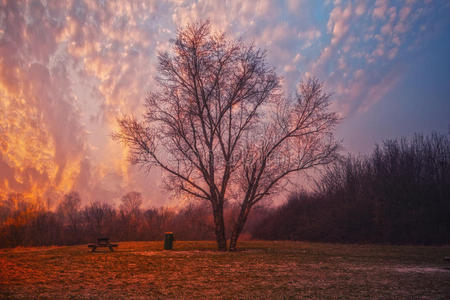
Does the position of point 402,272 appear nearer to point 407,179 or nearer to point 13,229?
point 407,179

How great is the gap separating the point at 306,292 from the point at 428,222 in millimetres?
21353

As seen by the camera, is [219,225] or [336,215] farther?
[336,215]

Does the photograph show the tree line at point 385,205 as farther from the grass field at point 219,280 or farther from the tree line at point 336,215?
the grass field at point 219,280

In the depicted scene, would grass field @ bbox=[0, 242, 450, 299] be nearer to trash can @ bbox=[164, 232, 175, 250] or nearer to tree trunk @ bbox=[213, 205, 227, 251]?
tree trunk @ bbox=[213, 205, 227, 251]

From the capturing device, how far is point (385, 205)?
27.2 meters

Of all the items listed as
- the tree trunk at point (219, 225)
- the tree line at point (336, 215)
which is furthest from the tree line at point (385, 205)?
the tree trunk at point (219, 225)

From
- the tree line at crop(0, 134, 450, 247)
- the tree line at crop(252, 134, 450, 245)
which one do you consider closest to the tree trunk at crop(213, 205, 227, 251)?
the tree line at crop(0, 134, 450, 247)

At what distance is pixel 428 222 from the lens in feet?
81.5

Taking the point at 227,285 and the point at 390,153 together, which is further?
the point at 390,153

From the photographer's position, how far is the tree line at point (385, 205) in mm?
25172

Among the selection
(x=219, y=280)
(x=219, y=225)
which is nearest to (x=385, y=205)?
(x=219, y=225)

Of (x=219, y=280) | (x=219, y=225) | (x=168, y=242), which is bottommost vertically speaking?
(x=219, y=280)

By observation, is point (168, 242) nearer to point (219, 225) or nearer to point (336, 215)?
point (219, 225)

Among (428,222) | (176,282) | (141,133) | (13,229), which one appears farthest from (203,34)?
(428,222)
